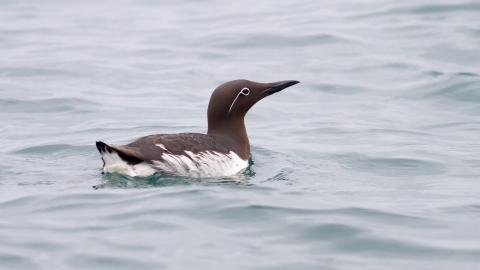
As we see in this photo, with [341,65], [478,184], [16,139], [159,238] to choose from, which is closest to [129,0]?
[341,65]

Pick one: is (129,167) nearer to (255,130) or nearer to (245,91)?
(245,91)

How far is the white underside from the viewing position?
28.5 ft

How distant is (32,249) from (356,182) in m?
3.96

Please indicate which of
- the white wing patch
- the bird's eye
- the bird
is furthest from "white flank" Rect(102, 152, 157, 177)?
the bird's eye

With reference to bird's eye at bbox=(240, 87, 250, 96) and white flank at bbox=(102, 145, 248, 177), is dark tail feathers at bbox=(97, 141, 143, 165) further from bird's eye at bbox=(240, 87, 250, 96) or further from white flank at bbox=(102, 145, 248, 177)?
bird's eye at bbox=(240, 87, 250, 96)

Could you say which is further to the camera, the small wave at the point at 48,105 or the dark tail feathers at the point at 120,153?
the small wave at the point at 48,105

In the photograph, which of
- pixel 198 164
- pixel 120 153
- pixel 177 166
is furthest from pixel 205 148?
pixel 120 153

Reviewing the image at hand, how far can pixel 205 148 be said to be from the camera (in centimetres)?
909

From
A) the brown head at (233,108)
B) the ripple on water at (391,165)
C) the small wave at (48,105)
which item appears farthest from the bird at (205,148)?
the small wave at (48,105)

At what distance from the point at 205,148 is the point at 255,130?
10.7 ft

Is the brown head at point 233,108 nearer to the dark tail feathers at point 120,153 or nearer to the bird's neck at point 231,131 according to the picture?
the bird's neck at point 231,131

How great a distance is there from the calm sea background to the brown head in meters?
0.45

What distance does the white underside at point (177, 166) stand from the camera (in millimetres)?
8680

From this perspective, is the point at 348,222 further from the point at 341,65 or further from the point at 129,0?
the point at 129,0
